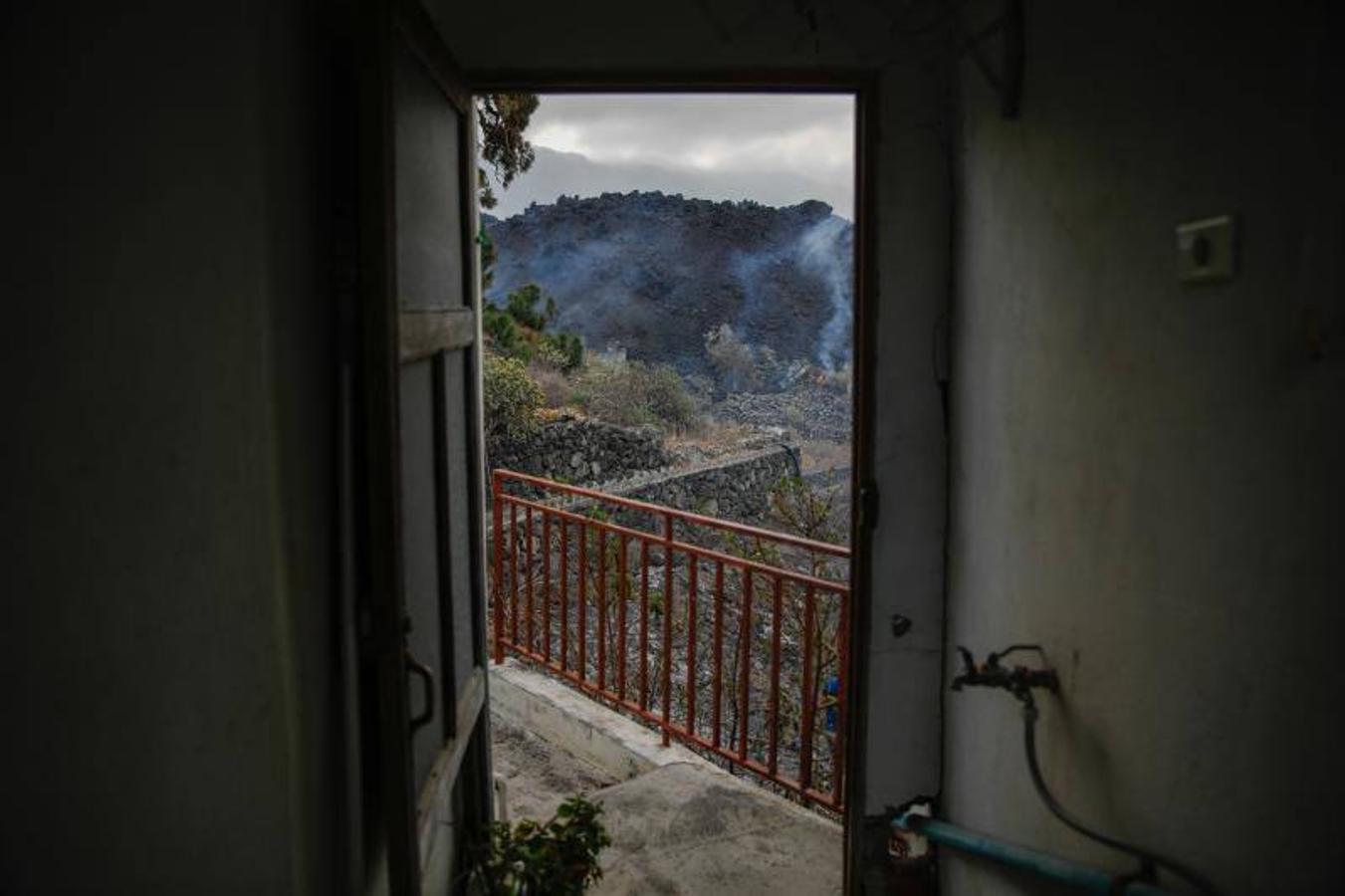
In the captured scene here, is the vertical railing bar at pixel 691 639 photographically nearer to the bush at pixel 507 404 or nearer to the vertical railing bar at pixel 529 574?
Result: the vertical railing bar at pixel 529 574

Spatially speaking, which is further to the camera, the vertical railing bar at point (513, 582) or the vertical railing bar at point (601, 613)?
the vertical railing bar at point (513, 582)

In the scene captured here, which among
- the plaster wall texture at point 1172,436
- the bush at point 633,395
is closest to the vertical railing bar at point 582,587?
the plaster wall texture at point 1172,436

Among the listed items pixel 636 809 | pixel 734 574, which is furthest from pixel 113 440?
pixel 734 574

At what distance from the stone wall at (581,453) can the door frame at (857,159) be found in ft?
28.7

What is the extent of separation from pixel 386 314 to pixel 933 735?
1742 mm

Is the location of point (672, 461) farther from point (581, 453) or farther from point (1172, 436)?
point (1172, 436)

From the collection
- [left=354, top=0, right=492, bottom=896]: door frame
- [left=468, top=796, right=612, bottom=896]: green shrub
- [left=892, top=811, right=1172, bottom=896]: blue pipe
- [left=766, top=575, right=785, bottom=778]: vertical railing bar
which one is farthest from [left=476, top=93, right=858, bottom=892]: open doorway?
[left=354, top=0, right=492, bottom=896]: door frame

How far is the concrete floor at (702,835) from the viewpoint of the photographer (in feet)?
9.46

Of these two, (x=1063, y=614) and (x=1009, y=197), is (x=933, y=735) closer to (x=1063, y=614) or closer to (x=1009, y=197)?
(x=1063, y=614)

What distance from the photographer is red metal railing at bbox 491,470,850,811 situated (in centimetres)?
340

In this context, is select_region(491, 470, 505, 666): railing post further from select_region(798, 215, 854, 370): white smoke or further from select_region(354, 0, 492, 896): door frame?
select_region(798, 215, 854, 370): white smoke

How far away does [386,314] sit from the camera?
5.09ft

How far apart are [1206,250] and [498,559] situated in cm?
376

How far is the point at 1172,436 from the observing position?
1.27 metres
